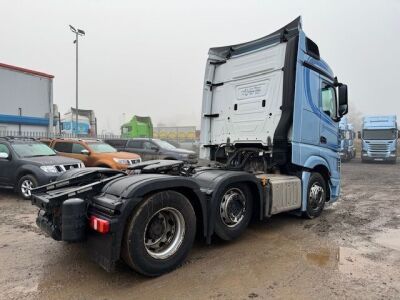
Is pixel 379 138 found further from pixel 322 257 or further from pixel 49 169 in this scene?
pixel 49 169

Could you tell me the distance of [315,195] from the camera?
6.41m

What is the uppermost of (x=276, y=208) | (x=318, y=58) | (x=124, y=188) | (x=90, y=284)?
(x=318, y=58)

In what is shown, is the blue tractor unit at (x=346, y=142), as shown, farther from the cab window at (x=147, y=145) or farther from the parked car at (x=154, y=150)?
the cab window at (x=147, y=145)

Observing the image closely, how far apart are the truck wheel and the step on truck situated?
1 centimetres

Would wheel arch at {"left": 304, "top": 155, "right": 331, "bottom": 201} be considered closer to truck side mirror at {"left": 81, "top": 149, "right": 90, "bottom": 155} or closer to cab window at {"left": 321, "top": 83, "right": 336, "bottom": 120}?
cab window at {"left": 321, "top": 83, "right": 336, "bottom": 120}

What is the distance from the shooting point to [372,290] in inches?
131

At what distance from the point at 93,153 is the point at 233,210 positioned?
8119mm

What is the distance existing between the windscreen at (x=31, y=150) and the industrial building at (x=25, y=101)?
901 cm

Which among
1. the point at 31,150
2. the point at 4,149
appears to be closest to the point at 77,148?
the point at 31,150

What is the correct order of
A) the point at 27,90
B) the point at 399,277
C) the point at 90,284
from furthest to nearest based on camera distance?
the point at 27,90, the point at 399,277, the point at 90,284

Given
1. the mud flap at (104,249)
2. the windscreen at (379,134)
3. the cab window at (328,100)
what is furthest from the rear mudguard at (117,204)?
the windscreen at (379,134)

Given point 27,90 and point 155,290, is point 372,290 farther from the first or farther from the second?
point 27,90

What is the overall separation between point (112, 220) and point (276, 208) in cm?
306

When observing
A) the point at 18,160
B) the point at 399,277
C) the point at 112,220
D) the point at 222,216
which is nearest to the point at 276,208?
the point at 222,216
